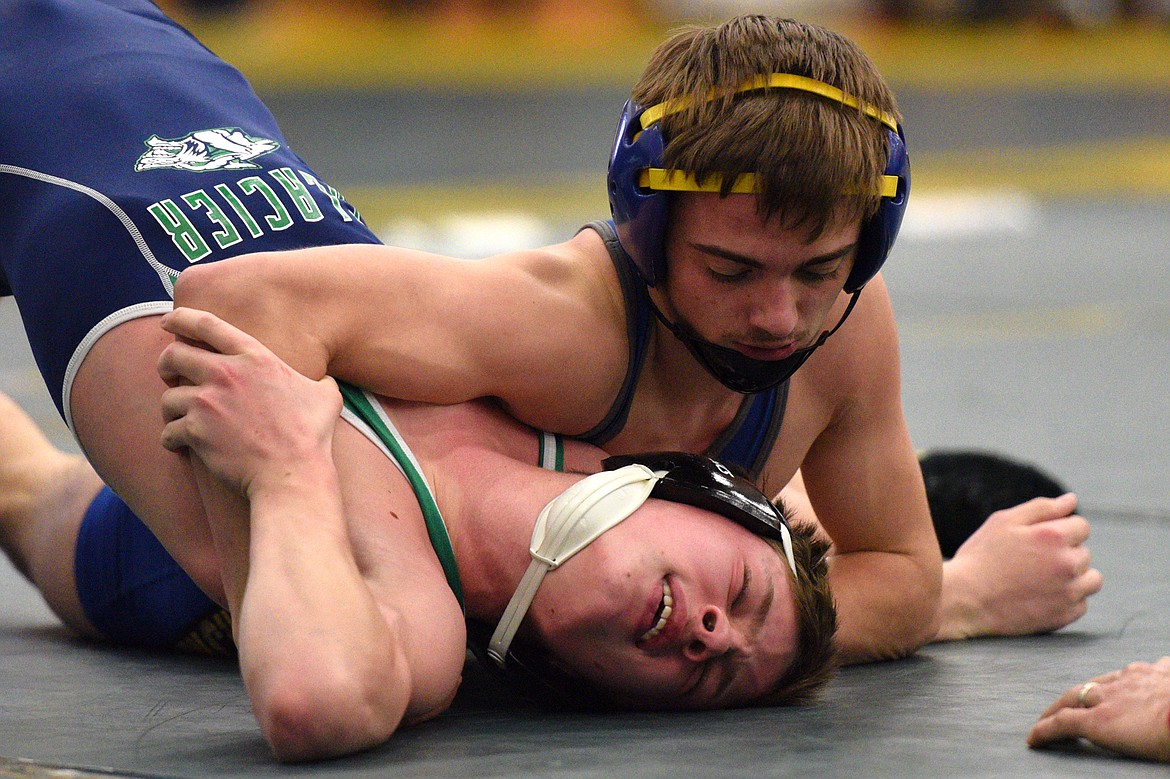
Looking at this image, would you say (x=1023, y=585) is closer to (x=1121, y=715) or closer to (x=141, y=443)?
(x=1121, y=715)

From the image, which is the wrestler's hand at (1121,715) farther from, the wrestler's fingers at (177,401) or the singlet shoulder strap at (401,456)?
the wrestler's fingers at (177,401)

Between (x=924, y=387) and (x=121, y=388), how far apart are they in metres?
3.37

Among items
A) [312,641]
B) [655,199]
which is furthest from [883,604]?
[312,641]

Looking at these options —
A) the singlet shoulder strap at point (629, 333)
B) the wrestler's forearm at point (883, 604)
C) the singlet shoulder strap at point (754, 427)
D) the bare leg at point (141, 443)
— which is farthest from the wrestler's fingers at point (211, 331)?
the wrestler's forearm at point (883, 604)

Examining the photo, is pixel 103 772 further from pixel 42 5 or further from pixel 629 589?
pixel 42 5

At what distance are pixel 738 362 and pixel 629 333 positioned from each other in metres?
0.21

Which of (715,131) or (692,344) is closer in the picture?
(715,131)

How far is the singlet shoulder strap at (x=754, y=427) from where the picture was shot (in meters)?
2.67

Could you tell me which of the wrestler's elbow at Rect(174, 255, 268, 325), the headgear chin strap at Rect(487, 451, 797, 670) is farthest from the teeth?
the wrestler's elbow at Rect(174, 255, 268, 325)

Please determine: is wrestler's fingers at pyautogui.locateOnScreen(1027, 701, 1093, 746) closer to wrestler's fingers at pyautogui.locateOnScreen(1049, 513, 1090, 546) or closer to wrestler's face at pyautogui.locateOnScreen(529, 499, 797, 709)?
wrestler's face at pyautogui.locateOnScreen(529, 499, 797, 709)

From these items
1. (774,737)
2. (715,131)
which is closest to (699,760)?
(774,737)

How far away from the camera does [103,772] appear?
1.97 metres

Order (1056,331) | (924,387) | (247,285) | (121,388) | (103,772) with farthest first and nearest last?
1. (1056,331)
2. (924,387)
3. (121,388)
4. (247,285)
5. (103,772)

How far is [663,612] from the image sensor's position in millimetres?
2188
